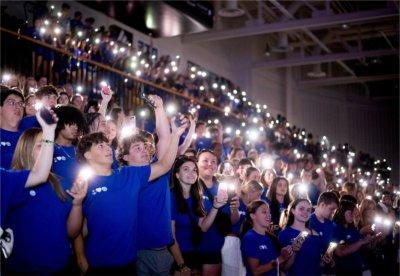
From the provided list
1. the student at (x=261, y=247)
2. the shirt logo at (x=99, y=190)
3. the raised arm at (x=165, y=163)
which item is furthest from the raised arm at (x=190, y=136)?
the shirt logo at (x=99, y=190)

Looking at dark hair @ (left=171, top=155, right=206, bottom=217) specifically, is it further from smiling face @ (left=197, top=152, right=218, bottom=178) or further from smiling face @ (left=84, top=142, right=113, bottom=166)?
smiling face @ (left=84, top=142, right=113, bottom=166)

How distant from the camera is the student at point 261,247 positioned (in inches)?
166

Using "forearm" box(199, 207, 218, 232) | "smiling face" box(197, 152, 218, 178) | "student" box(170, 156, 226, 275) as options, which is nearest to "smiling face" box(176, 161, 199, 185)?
"student" box(170, 156, 226, 275)

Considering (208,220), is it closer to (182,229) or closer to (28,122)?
(182,229)

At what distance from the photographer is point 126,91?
9.61 metres

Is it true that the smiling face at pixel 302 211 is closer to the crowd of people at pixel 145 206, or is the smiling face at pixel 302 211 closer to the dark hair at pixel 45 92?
the crowd of people at pixel 145 206

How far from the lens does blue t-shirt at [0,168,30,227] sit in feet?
8.52

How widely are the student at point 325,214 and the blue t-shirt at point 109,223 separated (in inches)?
110

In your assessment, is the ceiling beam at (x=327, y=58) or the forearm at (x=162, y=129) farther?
the ceiling beam at (x=327, y=58)

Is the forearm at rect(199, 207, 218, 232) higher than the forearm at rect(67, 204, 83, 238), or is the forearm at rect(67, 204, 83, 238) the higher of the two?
the forearm at rect(67, 204, 83, 238)

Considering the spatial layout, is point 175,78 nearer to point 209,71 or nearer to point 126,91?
point 126,91

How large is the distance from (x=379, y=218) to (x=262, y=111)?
10.6 m

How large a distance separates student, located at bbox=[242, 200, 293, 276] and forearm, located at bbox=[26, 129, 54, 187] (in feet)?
7.42

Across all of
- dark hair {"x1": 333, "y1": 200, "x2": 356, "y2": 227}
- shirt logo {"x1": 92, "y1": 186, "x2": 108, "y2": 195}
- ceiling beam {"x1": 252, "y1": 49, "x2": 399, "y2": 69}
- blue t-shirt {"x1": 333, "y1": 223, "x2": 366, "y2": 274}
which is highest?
ceiling beam {"x1": 252, "y1": 49, "x2": 399, "y2": 69}
